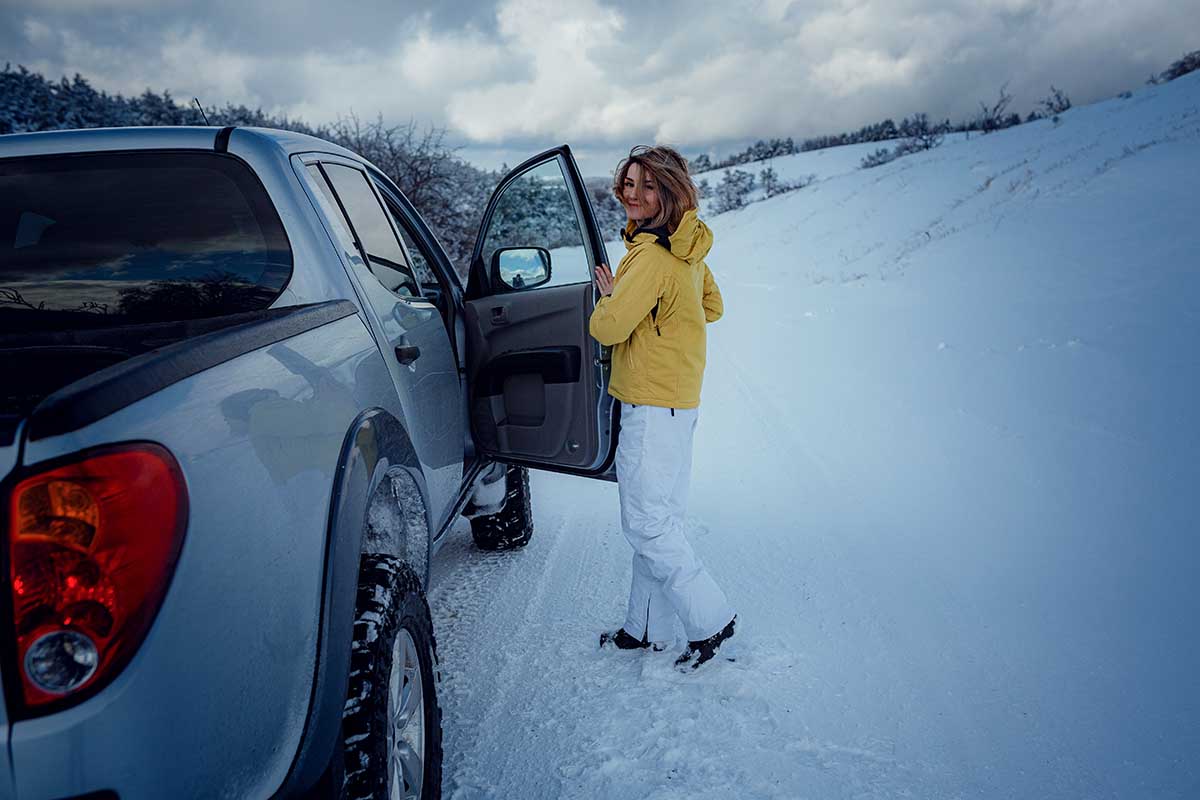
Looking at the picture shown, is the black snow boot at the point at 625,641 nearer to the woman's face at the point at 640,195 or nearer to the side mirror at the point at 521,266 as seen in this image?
the side mirror at the point at 521,266

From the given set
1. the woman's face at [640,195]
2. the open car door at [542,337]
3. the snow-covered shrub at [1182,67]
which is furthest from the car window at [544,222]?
the snow-covered shrub at [1182,67]

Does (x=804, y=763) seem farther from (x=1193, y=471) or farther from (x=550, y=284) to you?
(x=1193, y=471)

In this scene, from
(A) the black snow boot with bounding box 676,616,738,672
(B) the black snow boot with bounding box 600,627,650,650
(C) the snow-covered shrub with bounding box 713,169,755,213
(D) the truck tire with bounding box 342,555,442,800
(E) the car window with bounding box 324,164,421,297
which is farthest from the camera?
(C) the snow-covered shrub with bounding box 713,169,755,213

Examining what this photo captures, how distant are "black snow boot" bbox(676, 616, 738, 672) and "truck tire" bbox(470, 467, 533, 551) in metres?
1.41

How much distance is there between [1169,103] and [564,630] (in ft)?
62.3

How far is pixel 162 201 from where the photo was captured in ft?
6.82

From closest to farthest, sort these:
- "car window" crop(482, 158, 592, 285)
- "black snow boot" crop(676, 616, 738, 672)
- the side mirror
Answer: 1. "black snow boot" crop(676, 616, 738, 672)
2. "car window" crop(482, 158, 592, 285)
3. the side mirror

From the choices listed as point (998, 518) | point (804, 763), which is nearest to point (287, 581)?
point (804, 763)

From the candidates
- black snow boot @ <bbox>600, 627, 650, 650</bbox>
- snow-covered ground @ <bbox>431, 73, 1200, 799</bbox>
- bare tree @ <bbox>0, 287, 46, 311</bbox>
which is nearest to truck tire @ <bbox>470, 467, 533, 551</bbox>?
snow-covered ground @ <bbox>431, 73, 1200, 799</bbox>

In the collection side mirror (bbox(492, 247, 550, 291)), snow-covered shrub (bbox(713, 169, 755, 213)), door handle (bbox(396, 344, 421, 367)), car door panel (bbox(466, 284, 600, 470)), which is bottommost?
car door panel (bbox(466, 284, 600, 470))

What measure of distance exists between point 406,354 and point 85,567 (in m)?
1.40

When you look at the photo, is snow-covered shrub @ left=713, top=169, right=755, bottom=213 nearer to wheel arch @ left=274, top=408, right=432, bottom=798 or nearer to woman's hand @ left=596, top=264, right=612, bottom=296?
woman's hand @ left=596, top=264, right=612, bottom=296

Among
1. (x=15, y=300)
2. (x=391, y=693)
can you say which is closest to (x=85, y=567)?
(x=391, y=693)

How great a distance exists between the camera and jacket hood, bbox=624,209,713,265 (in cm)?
240
